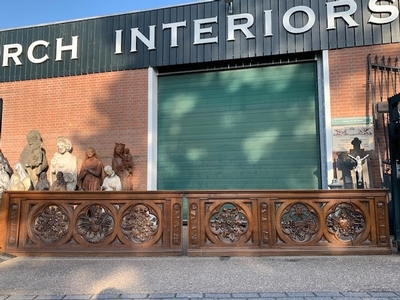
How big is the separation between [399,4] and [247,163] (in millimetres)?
5331

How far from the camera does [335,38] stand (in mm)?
8188

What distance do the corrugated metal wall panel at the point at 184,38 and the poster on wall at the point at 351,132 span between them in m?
1.91

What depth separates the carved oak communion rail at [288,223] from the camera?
5195 mm

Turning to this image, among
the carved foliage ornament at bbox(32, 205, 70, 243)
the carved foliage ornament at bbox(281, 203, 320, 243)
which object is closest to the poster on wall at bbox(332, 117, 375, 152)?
the carved foliage ornament at bbox(281, 203, 320, 243)

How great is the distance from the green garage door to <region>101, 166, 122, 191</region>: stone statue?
1363 mm

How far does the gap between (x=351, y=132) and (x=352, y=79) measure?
1.34 m

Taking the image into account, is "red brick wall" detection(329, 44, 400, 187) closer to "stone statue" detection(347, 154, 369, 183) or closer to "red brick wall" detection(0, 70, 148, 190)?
"stone statue" detection(347, 154, 369, 183)

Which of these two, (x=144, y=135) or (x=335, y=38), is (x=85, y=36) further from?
(x=335, y=38)

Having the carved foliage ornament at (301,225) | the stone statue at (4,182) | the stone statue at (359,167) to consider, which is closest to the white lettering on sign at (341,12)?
the stone statue at (359,167)

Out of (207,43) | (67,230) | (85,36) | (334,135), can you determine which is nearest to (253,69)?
(207,43)

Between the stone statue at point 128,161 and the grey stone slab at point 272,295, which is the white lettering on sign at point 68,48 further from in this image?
the grey stone slab at point 272,295

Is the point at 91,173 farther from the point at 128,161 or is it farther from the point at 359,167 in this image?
the point at 359,167

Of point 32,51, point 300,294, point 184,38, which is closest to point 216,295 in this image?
point 300,294

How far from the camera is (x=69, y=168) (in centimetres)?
900
